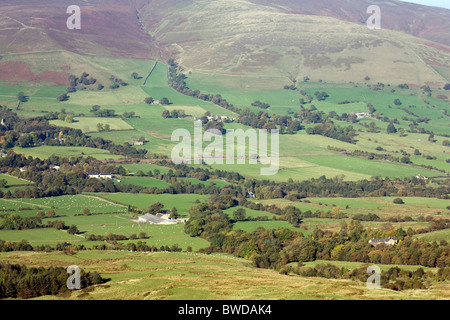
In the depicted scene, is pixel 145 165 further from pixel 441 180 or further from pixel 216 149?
pixel 441 180

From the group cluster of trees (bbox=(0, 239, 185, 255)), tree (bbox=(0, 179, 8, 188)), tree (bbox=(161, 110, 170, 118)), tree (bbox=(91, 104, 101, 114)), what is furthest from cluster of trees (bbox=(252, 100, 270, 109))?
cluster of trees (bbox=(0, 239, 185, 255))

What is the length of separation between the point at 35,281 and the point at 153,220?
2842cm

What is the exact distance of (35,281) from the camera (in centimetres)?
3906

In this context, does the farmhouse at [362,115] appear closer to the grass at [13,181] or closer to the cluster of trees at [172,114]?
the cluster of trees at [172,114]

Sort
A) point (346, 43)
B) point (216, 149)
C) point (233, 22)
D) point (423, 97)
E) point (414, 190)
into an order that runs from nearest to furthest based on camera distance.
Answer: point (414, 190) → point (216, 149) → point (423, 97) → point (346, 43) → point (233, 22)

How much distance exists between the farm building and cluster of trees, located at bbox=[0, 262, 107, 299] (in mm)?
25040

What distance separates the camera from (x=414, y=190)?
285ft

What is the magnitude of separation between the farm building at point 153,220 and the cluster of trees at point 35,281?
2504cm

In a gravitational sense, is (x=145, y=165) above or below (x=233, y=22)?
below

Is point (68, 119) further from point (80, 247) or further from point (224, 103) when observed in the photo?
point (80, 247)

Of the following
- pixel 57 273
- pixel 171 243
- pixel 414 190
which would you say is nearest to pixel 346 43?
pixel 414 190

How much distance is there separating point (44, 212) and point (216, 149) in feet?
137

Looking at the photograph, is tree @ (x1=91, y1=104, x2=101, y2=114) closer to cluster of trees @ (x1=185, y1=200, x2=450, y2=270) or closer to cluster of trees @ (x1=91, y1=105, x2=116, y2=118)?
cluster of trees @ (x1=91, y1=105, x2=116, y2=118)

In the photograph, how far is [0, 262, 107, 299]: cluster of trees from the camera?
3831 centimetres
